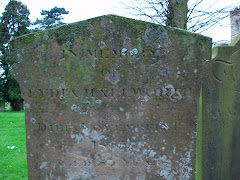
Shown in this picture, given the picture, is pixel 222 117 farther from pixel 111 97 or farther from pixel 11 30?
pixel 11 30

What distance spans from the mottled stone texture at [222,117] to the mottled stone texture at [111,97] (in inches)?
40.4

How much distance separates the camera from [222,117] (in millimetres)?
3797

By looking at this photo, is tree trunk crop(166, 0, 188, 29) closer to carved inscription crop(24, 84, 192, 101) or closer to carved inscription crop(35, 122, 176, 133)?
carved inscription crop(24, 84, 192, 101)

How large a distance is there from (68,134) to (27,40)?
4.09ft

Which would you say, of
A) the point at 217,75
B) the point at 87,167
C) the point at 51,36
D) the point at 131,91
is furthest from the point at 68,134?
the point at 217,75

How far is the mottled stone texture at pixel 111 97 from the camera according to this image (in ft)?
9.17

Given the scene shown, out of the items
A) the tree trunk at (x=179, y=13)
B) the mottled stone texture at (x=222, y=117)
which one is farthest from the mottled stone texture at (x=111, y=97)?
the tree trunk at (x=179, y=13)

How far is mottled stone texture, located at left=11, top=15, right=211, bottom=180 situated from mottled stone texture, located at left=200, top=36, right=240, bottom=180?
1.03 metres

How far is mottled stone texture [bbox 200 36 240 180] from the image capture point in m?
3.73

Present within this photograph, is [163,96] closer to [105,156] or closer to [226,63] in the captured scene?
[105,156]

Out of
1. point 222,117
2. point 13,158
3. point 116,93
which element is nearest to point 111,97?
point 116,93

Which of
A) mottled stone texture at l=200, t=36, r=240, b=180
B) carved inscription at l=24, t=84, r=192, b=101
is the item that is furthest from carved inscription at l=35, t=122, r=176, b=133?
mottled stone texture at l=200, t=36, r=240, b=180

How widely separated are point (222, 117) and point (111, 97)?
204cm

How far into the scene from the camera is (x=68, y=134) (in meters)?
2.88
